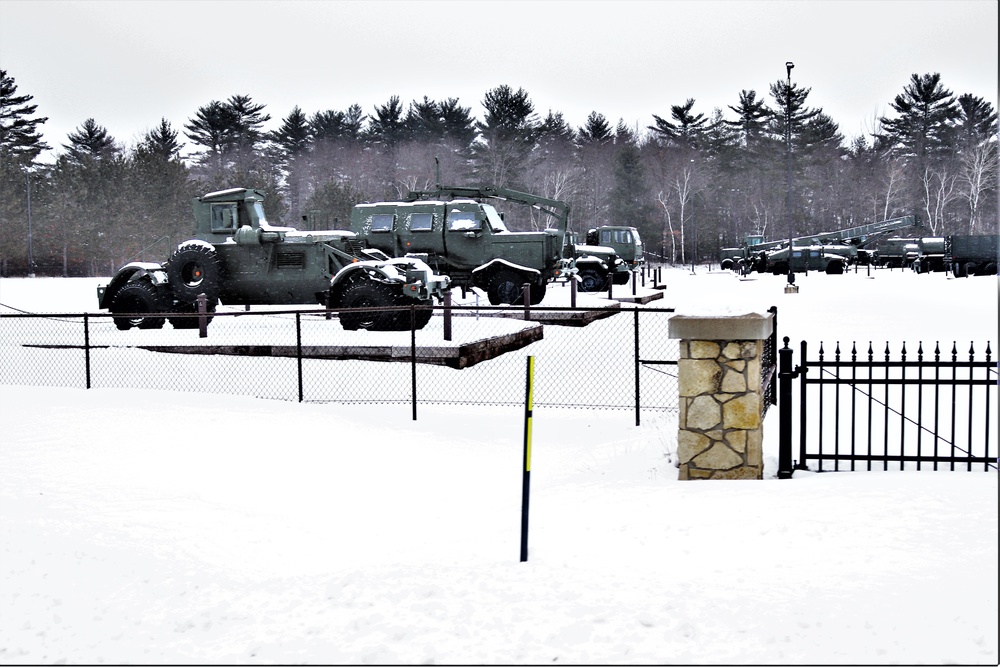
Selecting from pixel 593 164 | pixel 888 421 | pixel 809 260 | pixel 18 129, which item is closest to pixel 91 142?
pixel 18 129

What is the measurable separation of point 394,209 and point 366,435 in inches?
527

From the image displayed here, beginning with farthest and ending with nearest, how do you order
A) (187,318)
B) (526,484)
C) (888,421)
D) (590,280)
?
(590,280) < (187,318) < (888,421) < (526,484)

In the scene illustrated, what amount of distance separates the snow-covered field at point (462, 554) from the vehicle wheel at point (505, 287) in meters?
12.8

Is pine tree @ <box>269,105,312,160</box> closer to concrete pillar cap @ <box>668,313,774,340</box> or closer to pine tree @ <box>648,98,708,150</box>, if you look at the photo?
pine tree @ <box>648,98,708,150</box>

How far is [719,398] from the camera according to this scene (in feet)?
23.7

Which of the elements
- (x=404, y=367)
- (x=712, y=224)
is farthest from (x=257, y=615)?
(x=712, y=224)

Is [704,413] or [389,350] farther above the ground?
[389,350]

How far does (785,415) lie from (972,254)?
3286 centimetres

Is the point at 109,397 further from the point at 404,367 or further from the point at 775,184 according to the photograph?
the point at 775,184

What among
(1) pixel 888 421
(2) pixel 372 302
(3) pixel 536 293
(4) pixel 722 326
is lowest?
(1) pixel 888 421

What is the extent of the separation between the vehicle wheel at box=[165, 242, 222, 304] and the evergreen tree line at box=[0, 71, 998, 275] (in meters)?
42.1

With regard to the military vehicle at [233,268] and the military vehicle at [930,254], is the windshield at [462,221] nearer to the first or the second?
the military vehicle at [233,268]

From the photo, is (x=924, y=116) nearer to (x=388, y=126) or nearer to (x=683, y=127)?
(x=683, y=127)

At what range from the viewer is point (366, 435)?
10.1m
